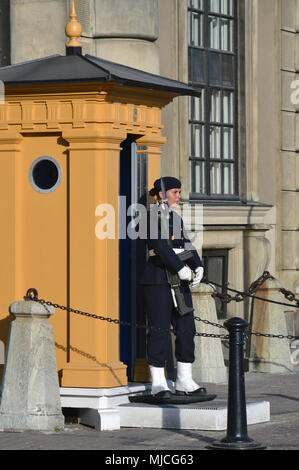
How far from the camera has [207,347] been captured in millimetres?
14688

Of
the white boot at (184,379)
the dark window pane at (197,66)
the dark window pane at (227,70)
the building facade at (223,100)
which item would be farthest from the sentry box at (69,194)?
the dark window pane at (227,70)

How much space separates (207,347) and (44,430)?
403 centimetres

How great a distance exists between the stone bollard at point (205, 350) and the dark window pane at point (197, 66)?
3816 millimetres

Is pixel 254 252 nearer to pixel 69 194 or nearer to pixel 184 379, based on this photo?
pixel 184 379

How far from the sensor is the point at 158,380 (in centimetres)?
1160

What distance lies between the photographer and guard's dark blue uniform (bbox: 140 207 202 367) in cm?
1152

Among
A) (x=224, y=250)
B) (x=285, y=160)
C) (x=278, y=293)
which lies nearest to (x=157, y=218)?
(x=278, y=293)

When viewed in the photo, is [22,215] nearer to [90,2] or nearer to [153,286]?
[153,286]

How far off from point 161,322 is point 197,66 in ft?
22.4

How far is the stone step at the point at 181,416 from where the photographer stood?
36.4 feet

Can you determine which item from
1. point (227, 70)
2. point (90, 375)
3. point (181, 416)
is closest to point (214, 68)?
point (227, 70)

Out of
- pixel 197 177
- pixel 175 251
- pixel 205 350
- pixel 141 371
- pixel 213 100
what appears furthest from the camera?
pixel 213 100
